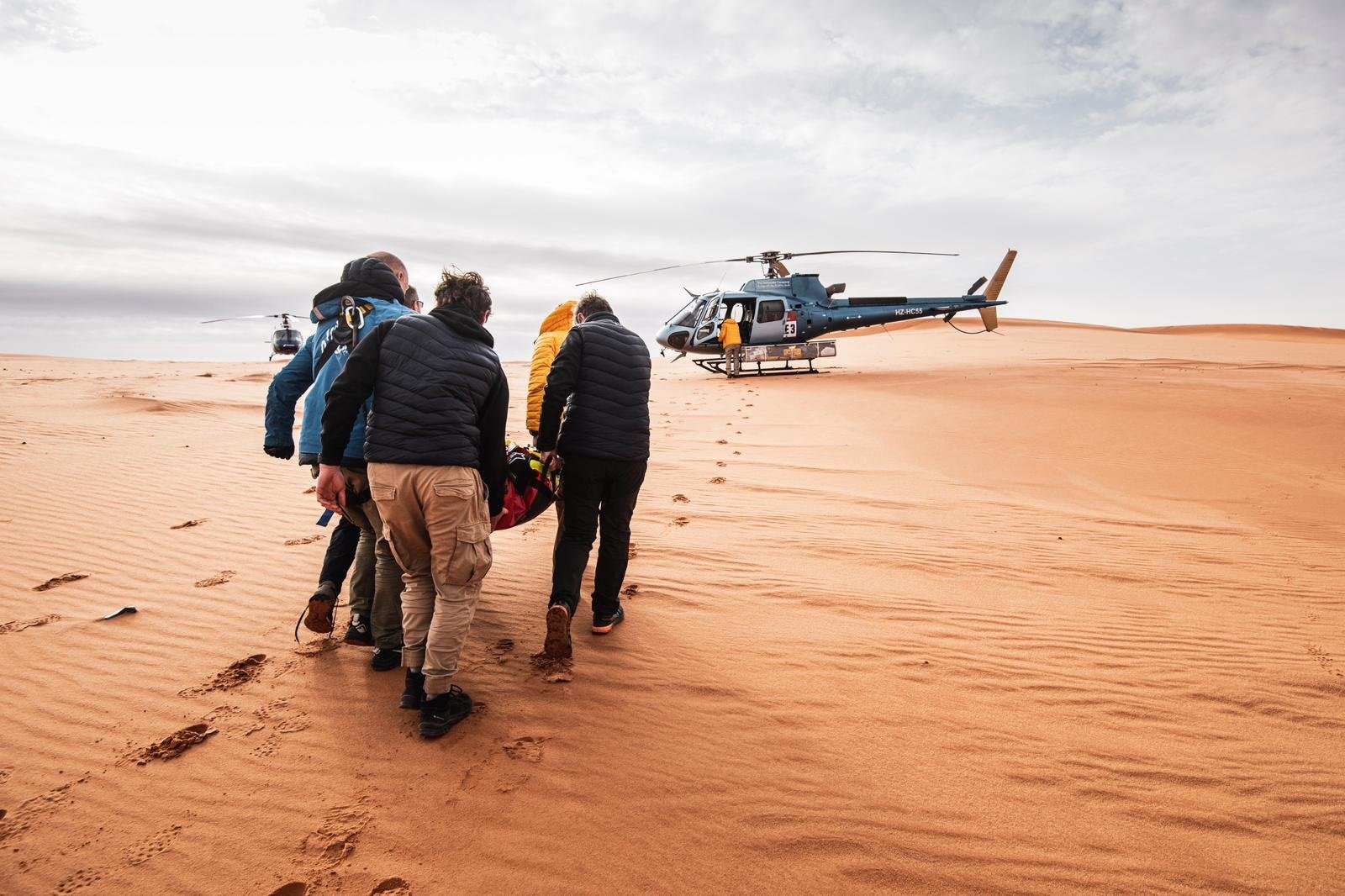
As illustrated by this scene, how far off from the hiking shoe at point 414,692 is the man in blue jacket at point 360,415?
0.50 meters

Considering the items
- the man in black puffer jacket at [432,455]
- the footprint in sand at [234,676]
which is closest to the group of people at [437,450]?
the man in black puffer jacket at [432,455]

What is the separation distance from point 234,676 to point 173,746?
64 centimetres

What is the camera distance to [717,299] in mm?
18469

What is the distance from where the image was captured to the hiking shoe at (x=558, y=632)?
3.44 metres

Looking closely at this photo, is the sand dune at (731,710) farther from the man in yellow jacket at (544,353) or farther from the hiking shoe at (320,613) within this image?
the man in yellow jacket at (544,353)

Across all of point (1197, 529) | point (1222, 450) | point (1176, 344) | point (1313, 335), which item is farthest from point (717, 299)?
point (1313, 335)

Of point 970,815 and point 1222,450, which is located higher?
point 1222,450

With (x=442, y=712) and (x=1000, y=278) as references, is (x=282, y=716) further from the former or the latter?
(x=1000, y=278)

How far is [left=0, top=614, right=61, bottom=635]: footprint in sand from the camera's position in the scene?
397 cm

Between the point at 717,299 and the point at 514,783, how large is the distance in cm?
1696

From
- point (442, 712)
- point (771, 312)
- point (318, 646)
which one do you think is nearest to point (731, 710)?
point (442, 712)

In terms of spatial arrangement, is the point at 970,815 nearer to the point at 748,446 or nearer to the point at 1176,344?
the point at 748,446

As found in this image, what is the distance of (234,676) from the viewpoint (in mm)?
3432

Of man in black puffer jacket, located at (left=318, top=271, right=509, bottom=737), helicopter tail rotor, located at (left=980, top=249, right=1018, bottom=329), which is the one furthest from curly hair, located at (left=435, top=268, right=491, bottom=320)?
helicopter tail rotor, located at (left=980, top=249, right=1018, bottom=329)
